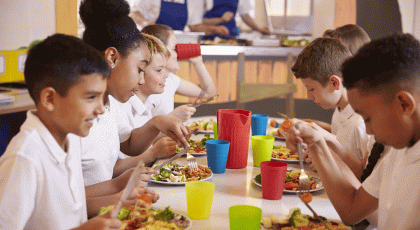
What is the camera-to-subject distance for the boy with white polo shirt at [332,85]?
167 centimetres

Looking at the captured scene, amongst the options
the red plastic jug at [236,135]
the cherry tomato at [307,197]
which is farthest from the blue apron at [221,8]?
the cherry tomato at [307,197]

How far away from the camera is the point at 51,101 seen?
3.20ft

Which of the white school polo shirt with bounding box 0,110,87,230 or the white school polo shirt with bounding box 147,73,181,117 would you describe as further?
the white school polo shirt with bounding box 147,73,181,117

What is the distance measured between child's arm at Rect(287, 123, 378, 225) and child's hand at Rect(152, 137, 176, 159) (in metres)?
0.51

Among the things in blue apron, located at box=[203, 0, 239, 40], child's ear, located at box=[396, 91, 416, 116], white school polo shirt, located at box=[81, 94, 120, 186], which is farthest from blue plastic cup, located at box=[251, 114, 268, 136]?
blue apron, located at box=[203, 0, 239, 40]

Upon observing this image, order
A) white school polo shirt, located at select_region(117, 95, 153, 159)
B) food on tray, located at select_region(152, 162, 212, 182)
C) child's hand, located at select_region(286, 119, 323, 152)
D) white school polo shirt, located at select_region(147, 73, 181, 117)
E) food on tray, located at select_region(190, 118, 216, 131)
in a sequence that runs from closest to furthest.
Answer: child's hand, located at select_region(286, 119, 323, 152), food on tray, located at select_region(152, 162, 212, 182), white school polo shirt, located at select_region(117, 95, 153, 159), food on tray, located at select_region(190, 118, 216, 131), white school polo shirt, located at select_region(147, 73, 181, 117)

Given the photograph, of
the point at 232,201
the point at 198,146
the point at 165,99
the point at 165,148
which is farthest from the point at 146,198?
the point at 165,99

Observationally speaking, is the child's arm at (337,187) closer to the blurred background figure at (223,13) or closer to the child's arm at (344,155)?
the child's arm at (344,155)

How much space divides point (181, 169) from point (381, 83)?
77 centimetres

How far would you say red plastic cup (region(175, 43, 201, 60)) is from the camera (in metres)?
2.64

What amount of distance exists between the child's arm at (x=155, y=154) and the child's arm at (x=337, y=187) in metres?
0.52

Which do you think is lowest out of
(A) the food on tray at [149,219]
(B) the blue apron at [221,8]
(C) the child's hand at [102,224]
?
(A) the food on tray at [149,219]

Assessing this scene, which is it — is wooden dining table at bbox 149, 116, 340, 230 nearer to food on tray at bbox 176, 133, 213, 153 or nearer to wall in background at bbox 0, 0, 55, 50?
food on tray at bbox 176, 133, 213, 153

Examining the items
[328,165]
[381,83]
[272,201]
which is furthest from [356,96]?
[272,201]
